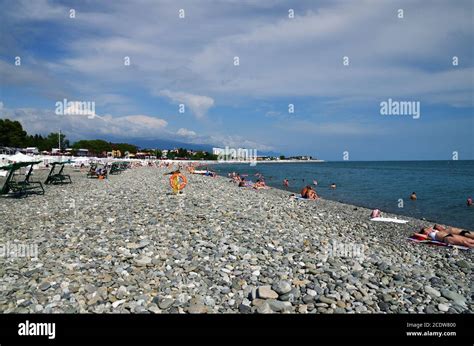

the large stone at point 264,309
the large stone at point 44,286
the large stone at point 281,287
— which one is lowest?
the large stone at point 264,309

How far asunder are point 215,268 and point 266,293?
1.40 metres

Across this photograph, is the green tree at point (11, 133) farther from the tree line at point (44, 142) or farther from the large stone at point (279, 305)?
the large stone at point (279, 305)

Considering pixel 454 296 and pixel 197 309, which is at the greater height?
pixel 197 309

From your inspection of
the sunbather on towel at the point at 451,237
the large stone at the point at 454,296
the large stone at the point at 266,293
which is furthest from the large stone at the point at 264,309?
the sunbather on towel at the point at 451,237

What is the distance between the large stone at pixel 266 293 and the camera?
5340 mm

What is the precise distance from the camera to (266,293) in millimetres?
5426

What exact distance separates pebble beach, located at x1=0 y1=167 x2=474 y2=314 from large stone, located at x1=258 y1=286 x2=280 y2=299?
0.09ft

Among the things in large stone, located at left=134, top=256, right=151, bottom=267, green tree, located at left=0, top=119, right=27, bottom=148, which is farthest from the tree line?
large stone, located at left=134, top=256, right=151, bottom=267

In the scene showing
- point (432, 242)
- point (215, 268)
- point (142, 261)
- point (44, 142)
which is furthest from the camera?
point (44, 142)

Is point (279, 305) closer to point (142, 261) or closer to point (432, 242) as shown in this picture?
point (142, 261)

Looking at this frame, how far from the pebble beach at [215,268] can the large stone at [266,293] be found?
0.03 meters

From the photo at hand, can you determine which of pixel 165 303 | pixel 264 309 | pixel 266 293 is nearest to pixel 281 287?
pixel 266 293

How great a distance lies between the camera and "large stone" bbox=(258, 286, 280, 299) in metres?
5.34
